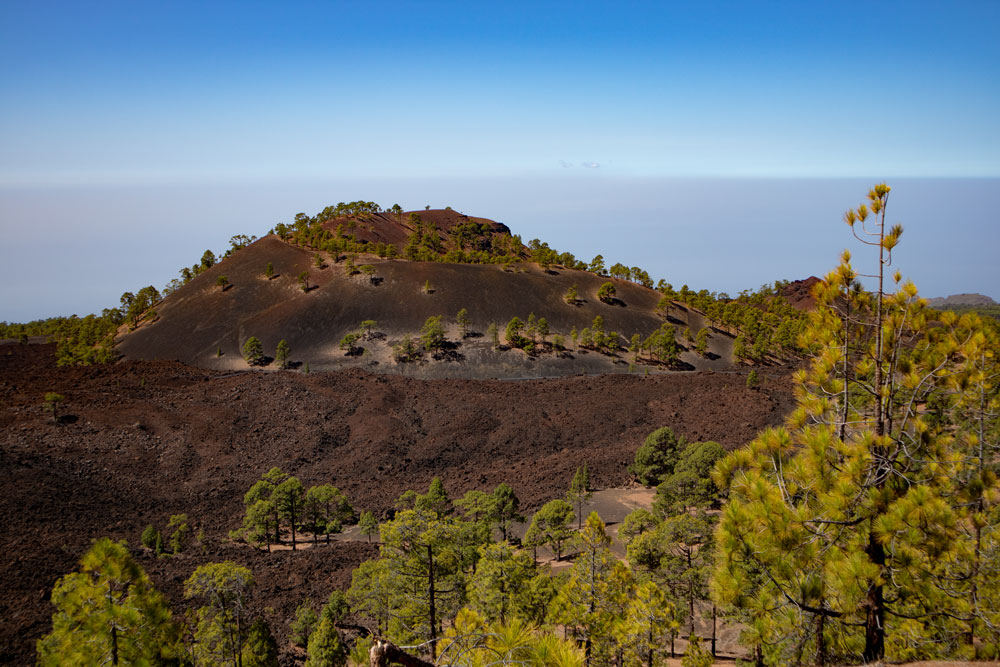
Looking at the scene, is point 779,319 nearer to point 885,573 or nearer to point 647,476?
point 647,476

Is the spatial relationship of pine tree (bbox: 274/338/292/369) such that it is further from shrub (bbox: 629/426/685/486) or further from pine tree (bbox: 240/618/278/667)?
pine tree (bbox: 240/618/278/667)

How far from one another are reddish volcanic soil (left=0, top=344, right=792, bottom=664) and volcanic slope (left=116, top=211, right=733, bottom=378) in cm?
599

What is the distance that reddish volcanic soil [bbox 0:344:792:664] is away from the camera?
25.8 m

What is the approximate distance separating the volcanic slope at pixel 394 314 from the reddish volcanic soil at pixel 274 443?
19.7ft

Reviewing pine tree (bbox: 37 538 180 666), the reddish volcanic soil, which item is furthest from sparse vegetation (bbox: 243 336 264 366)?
pine tree (bbox: 37 538 180 666)

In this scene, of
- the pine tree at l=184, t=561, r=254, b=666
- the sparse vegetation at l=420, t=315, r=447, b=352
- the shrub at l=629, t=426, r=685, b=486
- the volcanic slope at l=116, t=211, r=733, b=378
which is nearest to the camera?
the pine tree at l=184, t=561, r=254, b=666

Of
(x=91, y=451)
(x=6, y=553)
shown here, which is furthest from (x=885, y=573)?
(x=91, y=451)

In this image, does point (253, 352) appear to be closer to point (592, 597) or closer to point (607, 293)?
point (607, 293)

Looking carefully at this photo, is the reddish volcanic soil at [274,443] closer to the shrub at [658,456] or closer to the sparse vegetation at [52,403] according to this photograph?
the sparse vegetation at [52,403]

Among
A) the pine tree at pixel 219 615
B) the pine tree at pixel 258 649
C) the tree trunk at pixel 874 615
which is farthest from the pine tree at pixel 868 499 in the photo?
the pine tree at pixel 258 649

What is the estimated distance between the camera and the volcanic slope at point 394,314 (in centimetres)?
6619

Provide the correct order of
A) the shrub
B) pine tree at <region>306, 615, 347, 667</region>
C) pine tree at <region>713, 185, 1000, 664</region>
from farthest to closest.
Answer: the shrub
pine tree at <region>306, 615, 347, 667</region>
pine tree at <region>713, 185, 1000, 664</region>

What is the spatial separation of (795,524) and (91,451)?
46040 millimetres

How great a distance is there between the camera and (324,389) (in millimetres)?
53000
